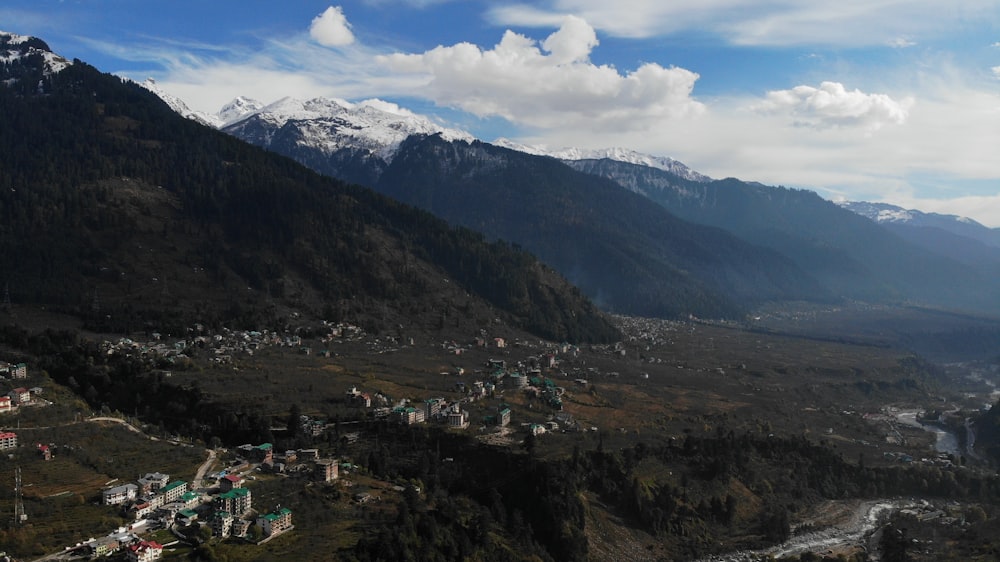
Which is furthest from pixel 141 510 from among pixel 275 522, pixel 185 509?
pixel 275 522

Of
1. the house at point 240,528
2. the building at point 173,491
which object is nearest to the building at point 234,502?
the house at point 240,528

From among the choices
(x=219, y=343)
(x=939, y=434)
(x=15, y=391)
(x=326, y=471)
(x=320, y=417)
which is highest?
(x=219, y=343)

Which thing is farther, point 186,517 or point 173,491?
point 173,491

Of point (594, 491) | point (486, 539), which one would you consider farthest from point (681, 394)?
point (486, 539)

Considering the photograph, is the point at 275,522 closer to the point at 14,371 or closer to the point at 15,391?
the point at 15,391

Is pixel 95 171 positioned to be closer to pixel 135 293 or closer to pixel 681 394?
pixel 135 293

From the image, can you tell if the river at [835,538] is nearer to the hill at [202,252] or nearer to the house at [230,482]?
the house at [230,482]
